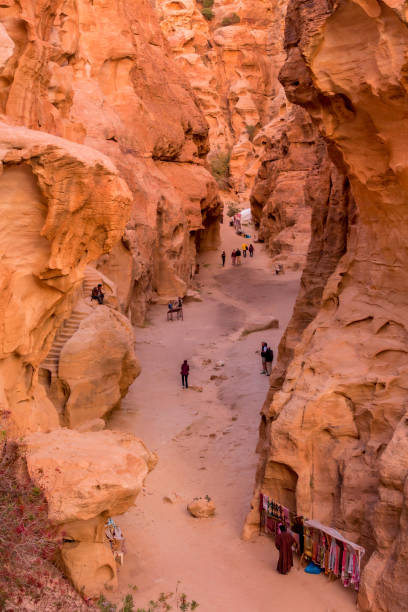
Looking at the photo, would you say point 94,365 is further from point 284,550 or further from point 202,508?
point 284,550

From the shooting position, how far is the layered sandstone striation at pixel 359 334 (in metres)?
7.61

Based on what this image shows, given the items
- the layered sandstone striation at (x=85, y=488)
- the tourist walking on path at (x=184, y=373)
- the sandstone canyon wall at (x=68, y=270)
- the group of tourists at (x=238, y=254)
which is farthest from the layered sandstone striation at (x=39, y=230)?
the group of tourists at (x=238, y=254)

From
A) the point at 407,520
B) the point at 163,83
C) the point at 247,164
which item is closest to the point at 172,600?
the point at 407,520

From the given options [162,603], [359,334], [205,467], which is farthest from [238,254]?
[162,603]

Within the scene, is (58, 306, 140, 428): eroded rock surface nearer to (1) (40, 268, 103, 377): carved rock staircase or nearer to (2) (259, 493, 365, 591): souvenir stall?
(1) (40, 268, 103, 377): carved rock staircase

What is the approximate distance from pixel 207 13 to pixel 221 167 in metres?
19.5

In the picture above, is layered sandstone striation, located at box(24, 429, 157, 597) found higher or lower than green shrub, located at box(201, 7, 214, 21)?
lower

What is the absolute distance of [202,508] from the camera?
9844 millimetres

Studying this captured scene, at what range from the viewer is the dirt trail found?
7914mm

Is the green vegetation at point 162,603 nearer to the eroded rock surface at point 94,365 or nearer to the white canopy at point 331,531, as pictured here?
the white canopy at point 331,531

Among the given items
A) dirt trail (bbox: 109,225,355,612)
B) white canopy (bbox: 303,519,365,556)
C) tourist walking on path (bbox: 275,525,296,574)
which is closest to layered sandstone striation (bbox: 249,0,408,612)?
white canopy (bbox: 303,519,365,556)

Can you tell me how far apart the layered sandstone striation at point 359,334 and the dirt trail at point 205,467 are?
3.47 feet

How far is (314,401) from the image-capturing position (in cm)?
878

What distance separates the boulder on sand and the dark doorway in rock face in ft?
3.97
